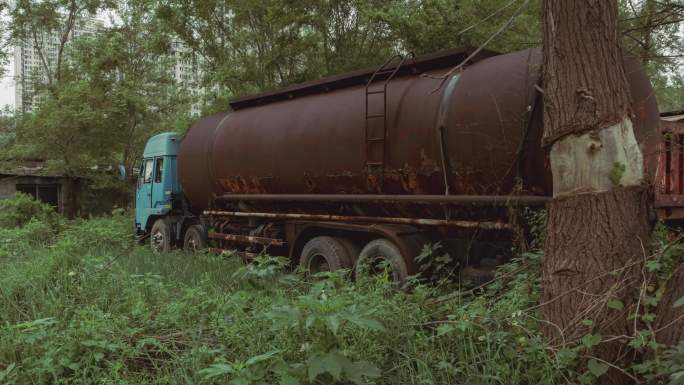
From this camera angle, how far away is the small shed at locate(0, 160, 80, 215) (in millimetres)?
21000

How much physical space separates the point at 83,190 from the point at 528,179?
20.3m

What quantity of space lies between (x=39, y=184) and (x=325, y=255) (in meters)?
19.1

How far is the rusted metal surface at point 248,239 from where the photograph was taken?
864 centimetres

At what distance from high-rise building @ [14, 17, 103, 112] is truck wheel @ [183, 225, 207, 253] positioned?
13.8m

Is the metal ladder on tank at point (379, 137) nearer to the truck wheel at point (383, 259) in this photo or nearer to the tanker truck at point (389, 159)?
the tanker truck at point (389, 159)

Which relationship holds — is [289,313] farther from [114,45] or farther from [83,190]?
[83,190]

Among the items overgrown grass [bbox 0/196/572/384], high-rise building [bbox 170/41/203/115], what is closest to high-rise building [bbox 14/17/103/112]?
high-rise building [bbox 170/41/203/115]

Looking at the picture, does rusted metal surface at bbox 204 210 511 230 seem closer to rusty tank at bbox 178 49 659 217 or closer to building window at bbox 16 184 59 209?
rusty tank at bbox 178 49 659 217

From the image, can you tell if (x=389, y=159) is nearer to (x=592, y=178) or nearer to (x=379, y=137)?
(x=379, y=137)

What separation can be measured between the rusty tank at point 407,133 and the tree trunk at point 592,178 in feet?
2.49

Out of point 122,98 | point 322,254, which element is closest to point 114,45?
point 122,98

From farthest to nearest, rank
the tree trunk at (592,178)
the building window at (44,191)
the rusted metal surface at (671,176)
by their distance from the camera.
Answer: the building window at (44,191) → the rusted metal surface at (671,176) → the tree trunk at (592,178)

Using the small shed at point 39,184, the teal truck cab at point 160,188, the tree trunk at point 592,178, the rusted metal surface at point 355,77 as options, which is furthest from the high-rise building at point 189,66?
the tree trunk at point 592,178

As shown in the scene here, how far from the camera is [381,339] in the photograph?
3.66 m
